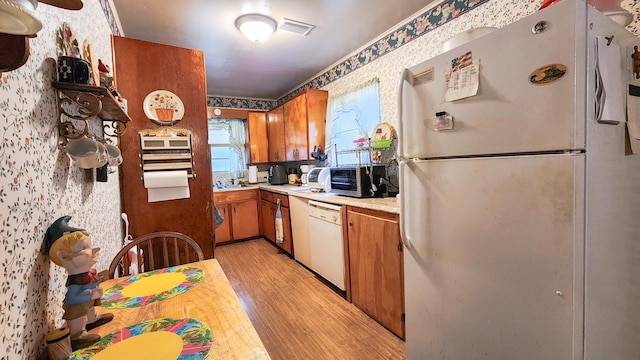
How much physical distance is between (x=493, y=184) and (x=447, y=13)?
1681 mm

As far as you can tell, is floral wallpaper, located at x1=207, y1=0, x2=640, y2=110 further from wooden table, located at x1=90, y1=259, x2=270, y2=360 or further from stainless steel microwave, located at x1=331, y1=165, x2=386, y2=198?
wooden table, located at x1=90, y1=259, x2=270, y2=360

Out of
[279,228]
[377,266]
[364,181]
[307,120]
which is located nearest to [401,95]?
[364,181]

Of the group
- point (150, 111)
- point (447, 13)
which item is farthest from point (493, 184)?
point (150, 111)

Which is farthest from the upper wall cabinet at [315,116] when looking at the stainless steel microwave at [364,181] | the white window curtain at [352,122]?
the stainless steel microwave at [364,181]

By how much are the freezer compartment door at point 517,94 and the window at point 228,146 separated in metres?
3.89

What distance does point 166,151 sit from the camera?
6.02ft

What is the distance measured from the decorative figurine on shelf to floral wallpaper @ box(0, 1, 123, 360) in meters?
0.04

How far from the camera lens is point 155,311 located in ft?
2.82

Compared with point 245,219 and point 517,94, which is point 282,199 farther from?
point 517,94

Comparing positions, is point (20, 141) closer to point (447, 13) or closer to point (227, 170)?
point (447, 13)

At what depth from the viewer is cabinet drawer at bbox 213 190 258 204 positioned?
12.6 ft

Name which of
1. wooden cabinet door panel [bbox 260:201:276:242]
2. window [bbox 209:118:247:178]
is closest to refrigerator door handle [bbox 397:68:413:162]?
wooden cabinet door panel [bbox 260:201:276:242]

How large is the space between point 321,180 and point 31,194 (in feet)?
7.68

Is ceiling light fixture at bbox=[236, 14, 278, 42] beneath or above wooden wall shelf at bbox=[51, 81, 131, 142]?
above
